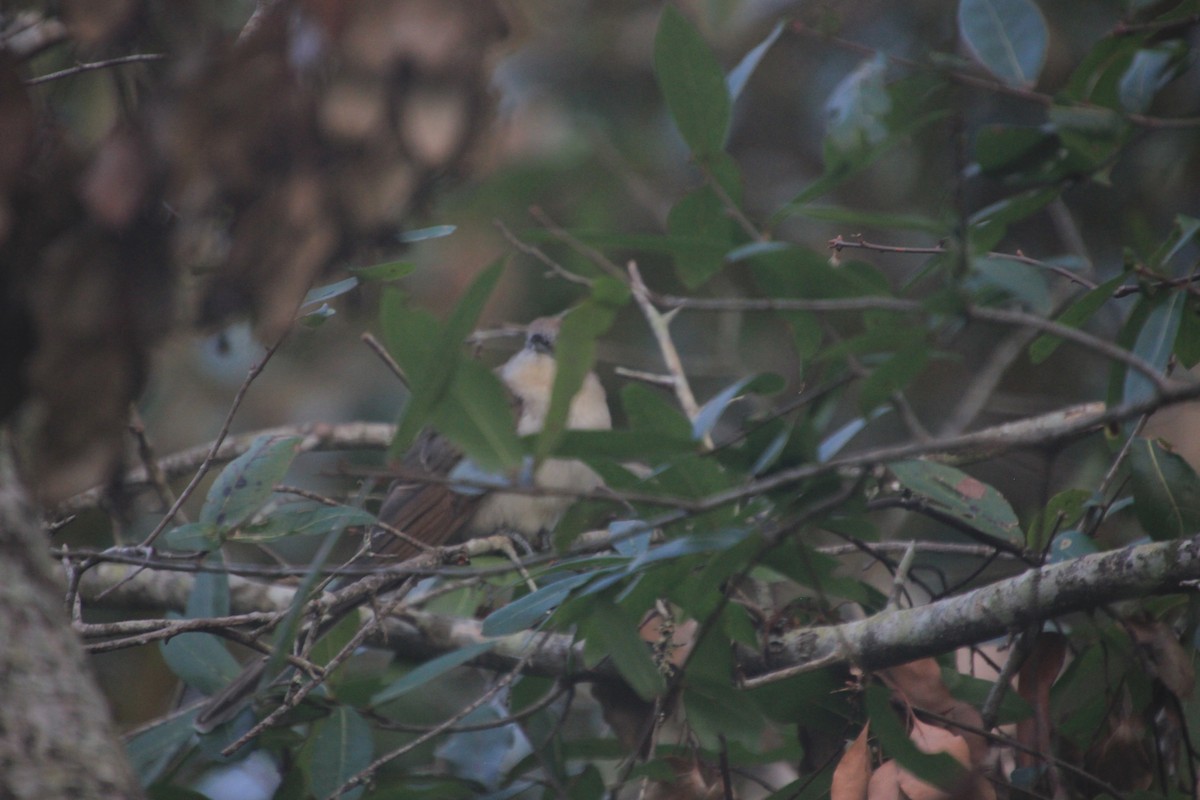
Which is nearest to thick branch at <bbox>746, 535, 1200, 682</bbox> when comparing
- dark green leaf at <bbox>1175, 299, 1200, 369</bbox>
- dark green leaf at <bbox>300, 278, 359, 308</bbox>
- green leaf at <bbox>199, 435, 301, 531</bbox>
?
dark green leaf at <bbox>1175, 299, 1200, 369</bbox>

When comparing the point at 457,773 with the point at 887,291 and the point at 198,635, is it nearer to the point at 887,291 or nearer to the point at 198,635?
the point at 198,635

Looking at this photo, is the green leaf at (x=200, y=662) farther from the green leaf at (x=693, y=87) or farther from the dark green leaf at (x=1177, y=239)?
the dark green leaf at (x=1177, y=239)

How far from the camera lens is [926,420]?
6078mm

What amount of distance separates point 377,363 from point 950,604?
14.6 ft

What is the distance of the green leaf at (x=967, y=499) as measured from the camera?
2.25 meters

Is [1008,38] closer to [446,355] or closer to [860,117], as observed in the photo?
[860,117]

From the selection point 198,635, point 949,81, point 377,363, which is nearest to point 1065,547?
point 949,81

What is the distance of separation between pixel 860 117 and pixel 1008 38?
1.61ft

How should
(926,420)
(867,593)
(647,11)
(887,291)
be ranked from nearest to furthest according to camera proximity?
(887,291), (867,593), (926,420), (647,11)

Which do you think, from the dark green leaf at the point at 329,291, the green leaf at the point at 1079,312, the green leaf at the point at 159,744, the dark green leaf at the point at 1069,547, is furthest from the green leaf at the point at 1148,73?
the green leaf at the point at 159,744

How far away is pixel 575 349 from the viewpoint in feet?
5.13

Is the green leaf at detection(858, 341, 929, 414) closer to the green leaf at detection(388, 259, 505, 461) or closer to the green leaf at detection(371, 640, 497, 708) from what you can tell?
the green leaf at detection(388, 259, 505, 461)

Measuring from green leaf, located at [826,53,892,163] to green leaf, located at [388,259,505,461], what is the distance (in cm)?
56

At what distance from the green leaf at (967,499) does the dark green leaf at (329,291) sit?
1307mm
